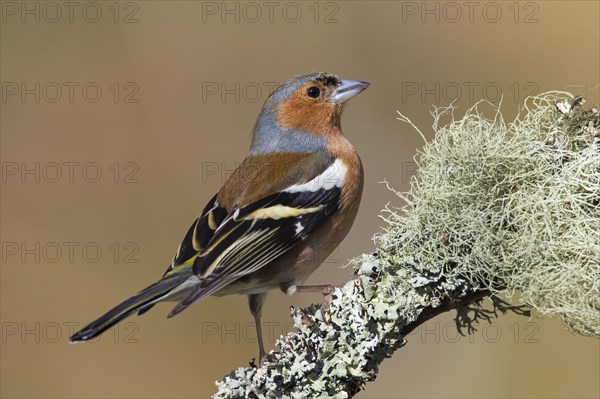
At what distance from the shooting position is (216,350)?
5609 millimetres

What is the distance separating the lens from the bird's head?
15.3ft

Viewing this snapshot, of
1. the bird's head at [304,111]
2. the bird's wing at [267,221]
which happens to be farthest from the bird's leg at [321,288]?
the bird's head at [304,111]

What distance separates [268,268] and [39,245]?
2.57 meters

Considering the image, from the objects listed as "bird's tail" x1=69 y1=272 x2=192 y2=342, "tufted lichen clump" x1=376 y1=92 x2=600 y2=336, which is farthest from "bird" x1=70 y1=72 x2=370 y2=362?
"tufted lichen clump" x1=376 y1=92 x2=600 y2=336

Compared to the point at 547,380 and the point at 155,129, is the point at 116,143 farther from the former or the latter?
the point at 547,380

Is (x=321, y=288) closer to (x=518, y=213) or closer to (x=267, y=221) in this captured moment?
(x=267, y=221)

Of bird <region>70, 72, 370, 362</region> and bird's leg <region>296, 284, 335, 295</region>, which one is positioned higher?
bird <region>70, 72, 370, 362</region>

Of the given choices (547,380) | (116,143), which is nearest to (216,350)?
(116,143)

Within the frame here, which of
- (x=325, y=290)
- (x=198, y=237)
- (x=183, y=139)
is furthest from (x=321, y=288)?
(x=183, y=139)

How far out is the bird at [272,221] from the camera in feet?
11.9

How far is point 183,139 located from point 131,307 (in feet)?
9.95

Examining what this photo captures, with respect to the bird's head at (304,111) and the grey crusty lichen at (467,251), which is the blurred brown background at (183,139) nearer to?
the bird's head at (304,111)

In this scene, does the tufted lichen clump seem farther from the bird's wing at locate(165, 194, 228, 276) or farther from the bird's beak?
the bird's beak

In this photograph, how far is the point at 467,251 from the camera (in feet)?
9.55
